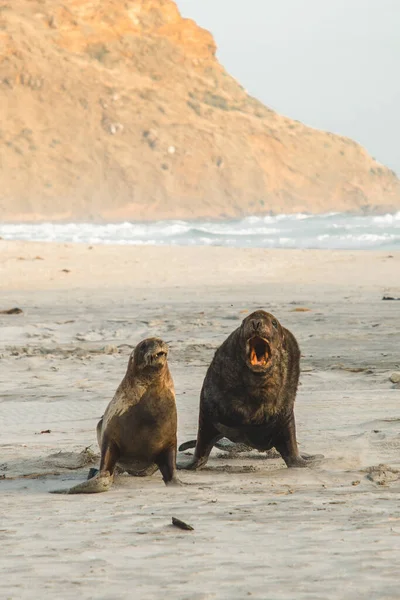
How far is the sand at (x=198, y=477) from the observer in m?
3.52

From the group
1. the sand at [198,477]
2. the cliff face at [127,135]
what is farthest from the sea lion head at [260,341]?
the cliff face at [127,135]

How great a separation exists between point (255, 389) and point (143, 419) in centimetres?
67

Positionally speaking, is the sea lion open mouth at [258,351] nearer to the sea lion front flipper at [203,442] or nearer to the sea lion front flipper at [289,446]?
the sea lion front flipper at [289,446]

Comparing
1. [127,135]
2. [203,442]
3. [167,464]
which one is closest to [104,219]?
[127,135]

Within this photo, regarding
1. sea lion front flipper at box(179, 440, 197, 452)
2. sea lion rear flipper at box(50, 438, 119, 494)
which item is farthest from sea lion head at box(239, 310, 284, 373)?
sea lion front flipper at box(179, 440, 197, 452)

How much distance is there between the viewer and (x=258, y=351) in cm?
571

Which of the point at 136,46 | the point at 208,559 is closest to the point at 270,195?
the point at 136,46

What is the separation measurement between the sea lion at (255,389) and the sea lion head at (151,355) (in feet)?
1.60

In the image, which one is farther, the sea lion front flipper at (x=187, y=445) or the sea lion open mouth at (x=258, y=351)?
the sea lion front flipper at (x=187, y=445)

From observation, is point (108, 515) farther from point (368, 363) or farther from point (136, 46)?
point (136, 46)

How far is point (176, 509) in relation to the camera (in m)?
4.70

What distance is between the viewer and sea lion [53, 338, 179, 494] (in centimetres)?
543

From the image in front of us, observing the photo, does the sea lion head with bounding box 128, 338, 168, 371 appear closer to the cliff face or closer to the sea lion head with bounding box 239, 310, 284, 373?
the sea lion head with bounding box 239, 310, 284, 373

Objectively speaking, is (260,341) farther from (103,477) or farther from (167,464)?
(103,477)
